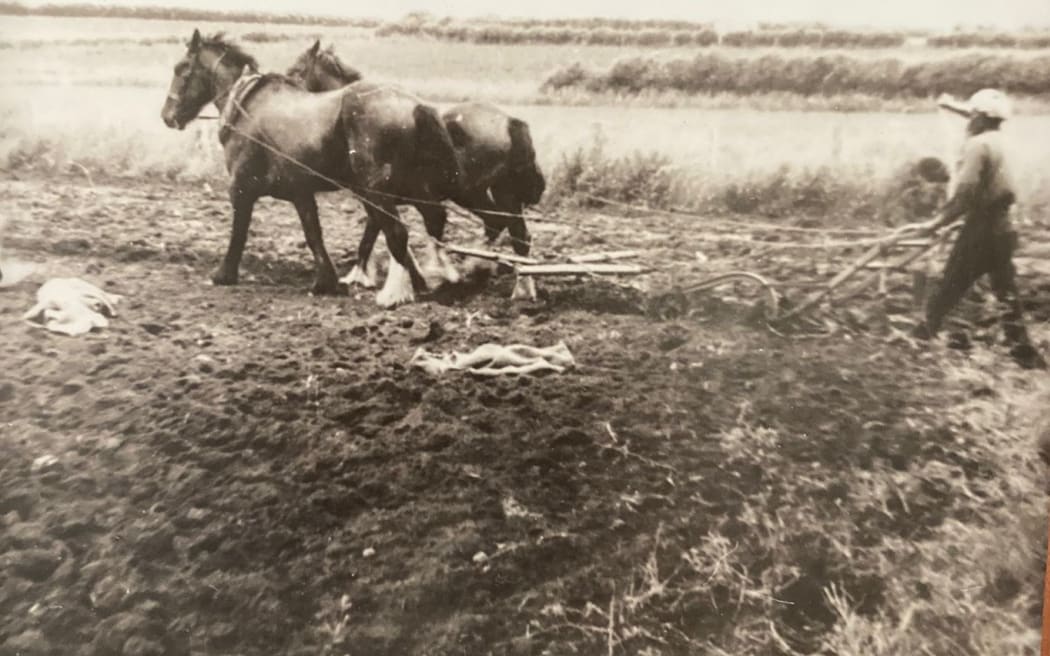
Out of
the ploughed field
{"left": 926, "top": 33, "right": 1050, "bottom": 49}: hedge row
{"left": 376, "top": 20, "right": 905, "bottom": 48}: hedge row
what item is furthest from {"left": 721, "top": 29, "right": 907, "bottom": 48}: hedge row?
the ploughed field

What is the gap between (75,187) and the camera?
1.85 meters

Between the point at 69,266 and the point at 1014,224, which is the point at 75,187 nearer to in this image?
the point at 69,266

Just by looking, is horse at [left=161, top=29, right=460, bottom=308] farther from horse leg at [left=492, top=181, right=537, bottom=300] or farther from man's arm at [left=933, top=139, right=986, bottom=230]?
man's arm at [left=933, top=139, right=986, bottom=230]

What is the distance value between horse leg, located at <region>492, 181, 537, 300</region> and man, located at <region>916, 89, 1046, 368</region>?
0.91m

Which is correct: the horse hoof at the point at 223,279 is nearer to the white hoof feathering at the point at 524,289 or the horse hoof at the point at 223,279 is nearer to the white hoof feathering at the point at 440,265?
the white hoof feathering at the point at 440,265

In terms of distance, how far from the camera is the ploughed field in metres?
1.59

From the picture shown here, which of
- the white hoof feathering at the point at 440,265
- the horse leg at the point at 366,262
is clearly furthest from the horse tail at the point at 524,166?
the horse leg at the point at 366,262

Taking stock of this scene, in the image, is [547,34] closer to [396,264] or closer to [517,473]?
[396,264]

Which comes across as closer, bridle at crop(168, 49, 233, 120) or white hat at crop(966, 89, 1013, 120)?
white hat at crop(966, 89, 1013, 120)

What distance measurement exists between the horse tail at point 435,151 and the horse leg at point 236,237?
436 millimetres

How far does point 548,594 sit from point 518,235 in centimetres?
83

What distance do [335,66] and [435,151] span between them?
31 cm

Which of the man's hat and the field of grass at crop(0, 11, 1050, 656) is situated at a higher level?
the man's hat

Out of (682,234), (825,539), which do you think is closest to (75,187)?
(682,234)
